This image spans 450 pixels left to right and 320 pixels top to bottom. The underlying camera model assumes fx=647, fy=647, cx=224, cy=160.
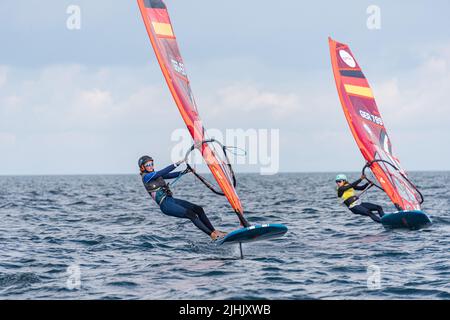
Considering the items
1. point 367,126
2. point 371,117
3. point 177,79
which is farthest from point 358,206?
point 177,79

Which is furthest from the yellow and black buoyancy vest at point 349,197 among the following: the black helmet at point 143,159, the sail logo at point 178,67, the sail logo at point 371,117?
the black helmet at point 143,159

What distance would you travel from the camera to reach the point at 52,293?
9.68m

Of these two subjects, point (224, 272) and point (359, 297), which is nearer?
point (359, 297)

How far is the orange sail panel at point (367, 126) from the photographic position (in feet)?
56.8

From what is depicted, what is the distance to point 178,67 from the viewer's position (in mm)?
14141

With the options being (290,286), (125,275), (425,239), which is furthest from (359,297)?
(425,239)

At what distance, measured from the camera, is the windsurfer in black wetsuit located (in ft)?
42.1

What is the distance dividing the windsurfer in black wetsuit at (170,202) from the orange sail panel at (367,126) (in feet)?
18.9

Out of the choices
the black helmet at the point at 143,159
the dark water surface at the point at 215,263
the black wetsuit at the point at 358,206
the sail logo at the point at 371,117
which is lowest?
the dark water surface at the point at 215,263

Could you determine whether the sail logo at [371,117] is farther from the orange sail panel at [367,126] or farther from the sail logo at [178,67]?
the sail logo at [178,67]

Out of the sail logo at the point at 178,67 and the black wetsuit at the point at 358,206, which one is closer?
the sail logo at the point at 178,67
